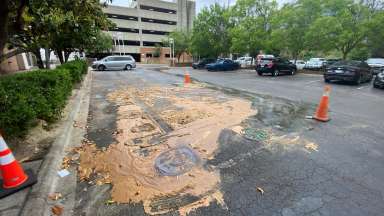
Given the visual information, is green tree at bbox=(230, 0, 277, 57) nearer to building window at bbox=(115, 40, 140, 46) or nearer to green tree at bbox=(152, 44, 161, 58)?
green tree at bbox=(152, 44, 161, 58)

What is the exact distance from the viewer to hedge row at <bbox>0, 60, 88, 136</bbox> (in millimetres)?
3189

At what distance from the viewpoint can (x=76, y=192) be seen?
2.55 metres

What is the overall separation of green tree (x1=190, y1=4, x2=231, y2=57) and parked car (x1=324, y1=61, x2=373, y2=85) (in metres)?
16.8

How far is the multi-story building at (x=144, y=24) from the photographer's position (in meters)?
53.5

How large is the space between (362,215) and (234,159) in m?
1.69

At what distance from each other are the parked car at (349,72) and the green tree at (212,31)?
55.2 ft

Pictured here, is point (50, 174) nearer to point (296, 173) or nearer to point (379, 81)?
point (296, 173)

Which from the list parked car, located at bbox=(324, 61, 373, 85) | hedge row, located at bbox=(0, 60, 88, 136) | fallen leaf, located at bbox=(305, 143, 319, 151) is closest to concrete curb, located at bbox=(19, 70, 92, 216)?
hedge row, located at bbox=(0, 60, 88, 136)

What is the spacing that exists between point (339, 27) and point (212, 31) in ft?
52.7

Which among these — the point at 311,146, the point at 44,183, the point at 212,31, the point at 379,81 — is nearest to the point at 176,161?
the point at 44,183

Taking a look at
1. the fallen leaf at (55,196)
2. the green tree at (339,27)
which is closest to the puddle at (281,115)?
the fallen leaf at (55,196)

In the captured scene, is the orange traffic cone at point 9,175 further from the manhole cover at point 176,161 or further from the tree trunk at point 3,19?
the tree trunk at point 3,19

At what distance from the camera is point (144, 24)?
5644 cm

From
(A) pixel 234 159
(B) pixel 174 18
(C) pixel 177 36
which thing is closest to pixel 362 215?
(A) pixel 234 159
